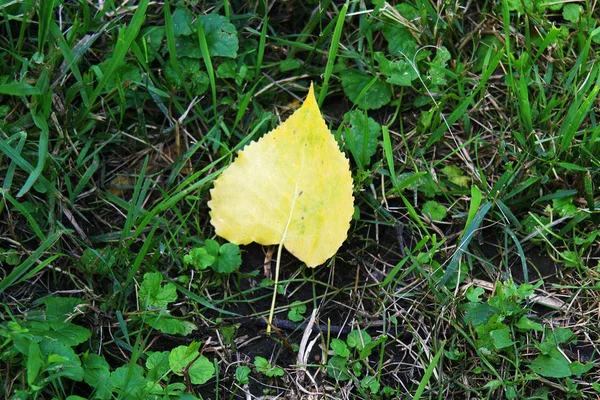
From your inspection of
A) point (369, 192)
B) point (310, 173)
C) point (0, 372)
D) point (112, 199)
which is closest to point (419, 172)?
point (369, 192)

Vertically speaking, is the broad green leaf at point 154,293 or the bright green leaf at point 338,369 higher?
the broad green leaf at point 154,293

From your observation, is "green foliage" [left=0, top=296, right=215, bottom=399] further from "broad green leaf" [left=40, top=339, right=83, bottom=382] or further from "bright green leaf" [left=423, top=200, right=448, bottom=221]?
"bright green leaf" [left=423, top=200, right=448, bottom=221]

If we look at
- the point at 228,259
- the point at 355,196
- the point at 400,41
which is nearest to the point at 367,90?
the point at 400,41

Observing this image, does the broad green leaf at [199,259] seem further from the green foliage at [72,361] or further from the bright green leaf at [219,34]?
the bright green leaf at [219,34]

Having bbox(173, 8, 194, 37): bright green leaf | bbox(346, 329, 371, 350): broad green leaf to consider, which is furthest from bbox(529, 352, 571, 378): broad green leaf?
bbox(173, 8, 194, 37): bright green leaf

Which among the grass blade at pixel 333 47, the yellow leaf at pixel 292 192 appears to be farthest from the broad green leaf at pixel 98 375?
the grass blade at pixel 333 47

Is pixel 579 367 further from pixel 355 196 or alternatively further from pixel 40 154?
pixel 40 154
